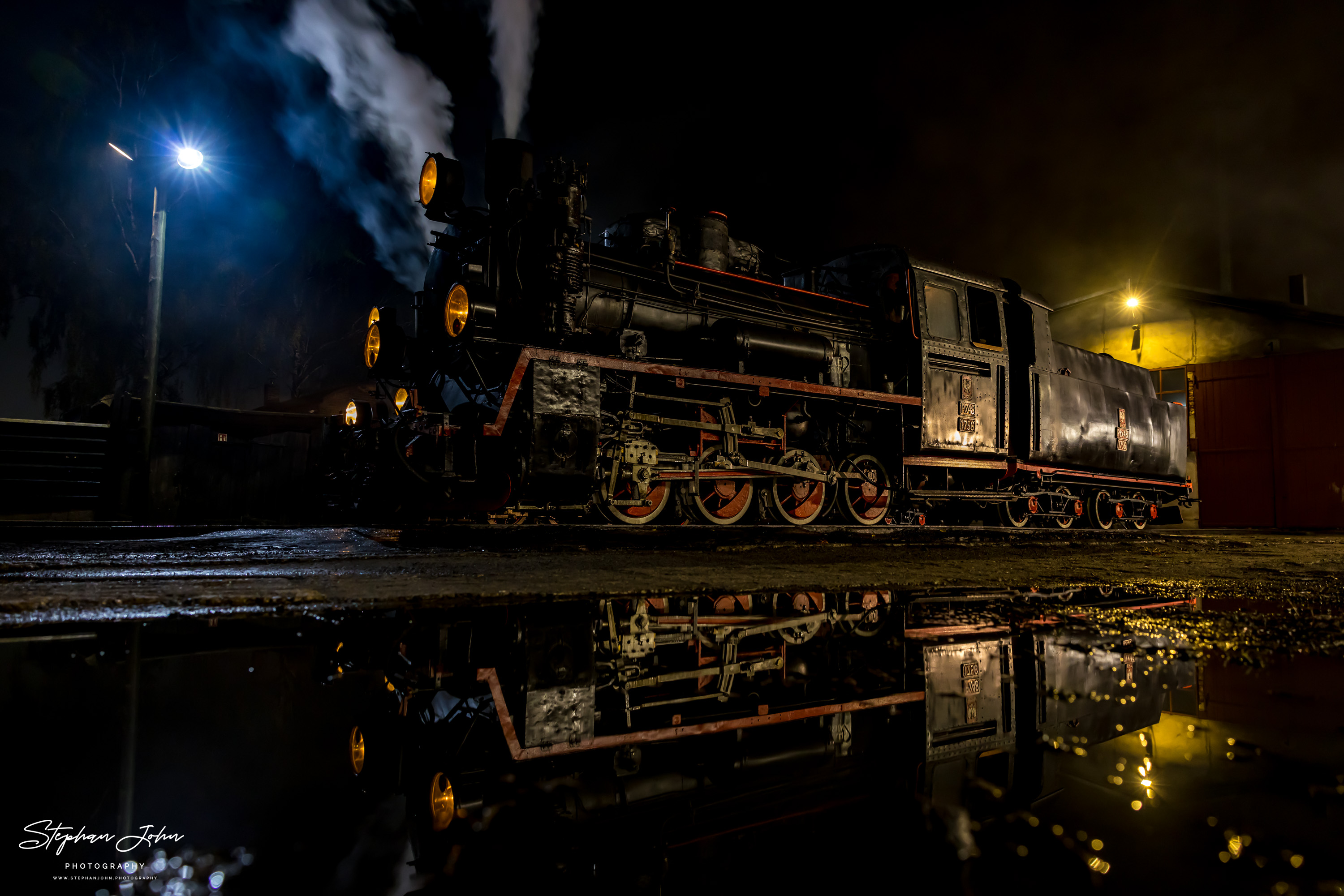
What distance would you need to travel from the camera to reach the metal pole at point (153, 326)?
31.6 ft

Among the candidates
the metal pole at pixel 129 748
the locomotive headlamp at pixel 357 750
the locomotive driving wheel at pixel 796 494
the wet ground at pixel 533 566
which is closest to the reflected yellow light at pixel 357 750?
the locomotive headlamp at pixel 357 750

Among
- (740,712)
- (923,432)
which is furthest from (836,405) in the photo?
(740,712)

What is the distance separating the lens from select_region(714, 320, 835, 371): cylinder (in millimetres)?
6473

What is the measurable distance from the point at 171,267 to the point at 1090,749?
79.2 feet

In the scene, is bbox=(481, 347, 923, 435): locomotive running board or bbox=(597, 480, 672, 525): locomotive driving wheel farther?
bbox=(597, 480, 672, 525): locomotive driving wheel

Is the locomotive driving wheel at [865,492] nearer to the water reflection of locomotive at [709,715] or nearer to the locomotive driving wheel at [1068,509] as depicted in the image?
the locomotive driving wheel at [1068,509]

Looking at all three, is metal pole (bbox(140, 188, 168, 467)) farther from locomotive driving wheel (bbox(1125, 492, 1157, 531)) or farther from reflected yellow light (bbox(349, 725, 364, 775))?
locomotive driving wheel (bbox(1125, 492, 1157, 531))

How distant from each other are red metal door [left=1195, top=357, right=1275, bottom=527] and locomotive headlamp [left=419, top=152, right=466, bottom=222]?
61.4ft

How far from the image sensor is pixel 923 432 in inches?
305

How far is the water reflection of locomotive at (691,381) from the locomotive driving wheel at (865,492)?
23mm

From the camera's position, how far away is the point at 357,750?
1.10 metres

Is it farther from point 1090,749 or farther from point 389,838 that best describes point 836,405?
point 389,838

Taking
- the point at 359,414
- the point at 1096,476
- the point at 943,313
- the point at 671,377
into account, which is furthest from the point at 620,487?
the point at 1096,476

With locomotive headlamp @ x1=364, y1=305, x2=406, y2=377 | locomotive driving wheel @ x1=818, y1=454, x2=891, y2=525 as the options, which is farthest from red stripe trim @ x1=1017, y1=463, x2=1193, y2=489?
locomotive headlamp @ x1=364, y1=305, x2=406, y2=377
